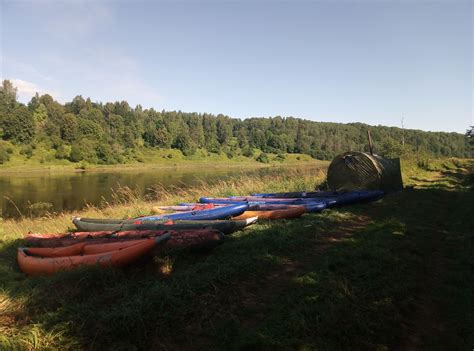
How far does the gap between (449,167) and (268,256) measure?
103 ft

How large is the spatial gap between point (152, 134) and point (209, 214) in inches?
4098

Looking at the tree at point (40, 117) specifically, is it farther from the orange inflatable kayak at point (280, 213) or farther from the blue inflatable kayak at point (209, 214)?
the orange inflatable kayak at point (280, 213)

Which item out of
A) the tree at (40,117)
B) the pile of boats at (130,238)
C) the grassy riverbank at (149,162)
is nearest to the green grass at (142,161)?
the grassy riverbank at (149,162)

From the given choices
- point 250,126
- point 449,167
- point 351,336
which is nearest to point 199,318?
point 351,336

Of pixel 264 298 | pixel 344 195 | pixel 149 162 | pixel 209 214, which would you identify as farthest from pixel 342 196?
pixel 149 162

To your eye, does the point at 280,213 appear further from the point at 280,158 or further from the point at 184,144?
the point at 280,158

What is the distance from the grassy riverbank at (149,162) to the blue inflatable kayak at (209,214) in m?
63.1

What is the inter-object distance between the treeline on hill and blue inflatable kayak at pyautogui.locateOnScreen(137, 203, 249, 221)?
58148mm

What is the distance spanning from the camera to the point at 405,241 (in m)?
→ 6.97

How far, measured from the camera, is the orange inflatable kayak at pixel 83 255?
541cm

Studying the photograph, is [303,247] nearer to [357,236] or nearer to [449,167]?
[357,236]

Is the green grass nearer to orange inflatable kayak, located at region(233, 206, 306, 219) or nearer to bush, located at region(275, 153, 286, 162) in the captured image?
bush, located at region(275, 153, 286, 162)

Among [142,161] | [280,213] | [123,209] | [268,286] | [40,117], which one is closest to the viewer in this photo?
[268,286]

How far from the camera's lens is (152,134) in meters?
109
